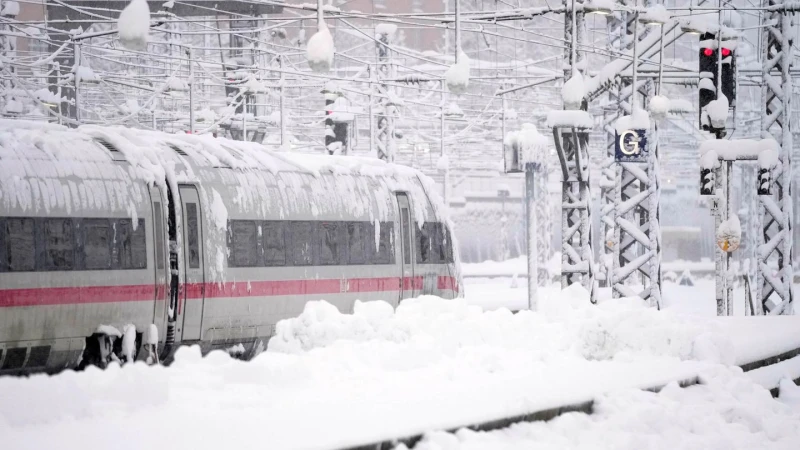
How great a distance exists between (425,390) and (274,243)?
6567 millimetres

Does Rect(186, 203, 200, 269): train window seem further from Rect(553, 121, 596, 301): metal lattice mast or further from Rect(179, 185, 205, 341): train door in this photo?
Rect(553, 121, 596, 301): metal lattice mast

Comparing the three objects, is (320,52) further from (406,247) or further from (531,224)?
(406,247)

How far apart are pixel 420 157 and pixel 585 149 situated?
159 ft

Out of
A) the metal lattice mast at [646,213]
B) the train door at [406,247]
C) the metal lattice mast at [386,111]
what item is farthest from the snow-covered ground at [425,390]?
the metal lattice mast at [386,111]

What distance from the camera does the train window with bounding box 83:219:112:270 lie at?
14.9m

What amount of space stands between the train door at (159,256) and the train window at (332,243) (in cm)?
341

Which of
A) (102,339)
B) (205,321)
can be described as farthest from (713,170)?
(102,339)

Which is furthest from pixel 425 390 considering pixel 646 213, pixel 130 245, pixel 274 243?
pixel 646 213

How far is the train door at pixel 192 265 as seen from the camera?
624 inches

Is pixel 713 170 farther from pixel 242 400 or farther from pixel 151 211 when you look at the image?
pixel 242 400

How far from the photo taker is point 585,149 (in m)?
21.1

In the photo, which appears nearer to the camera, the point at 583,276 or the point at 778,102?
the point at 583,276

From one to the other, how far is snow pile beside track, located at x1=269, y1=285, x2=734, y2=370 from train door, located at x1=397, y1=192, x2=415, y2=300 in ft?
12.4

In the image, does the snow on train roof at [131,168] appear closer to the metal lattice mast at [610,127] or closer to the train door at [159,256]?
the train door at [159,256]
